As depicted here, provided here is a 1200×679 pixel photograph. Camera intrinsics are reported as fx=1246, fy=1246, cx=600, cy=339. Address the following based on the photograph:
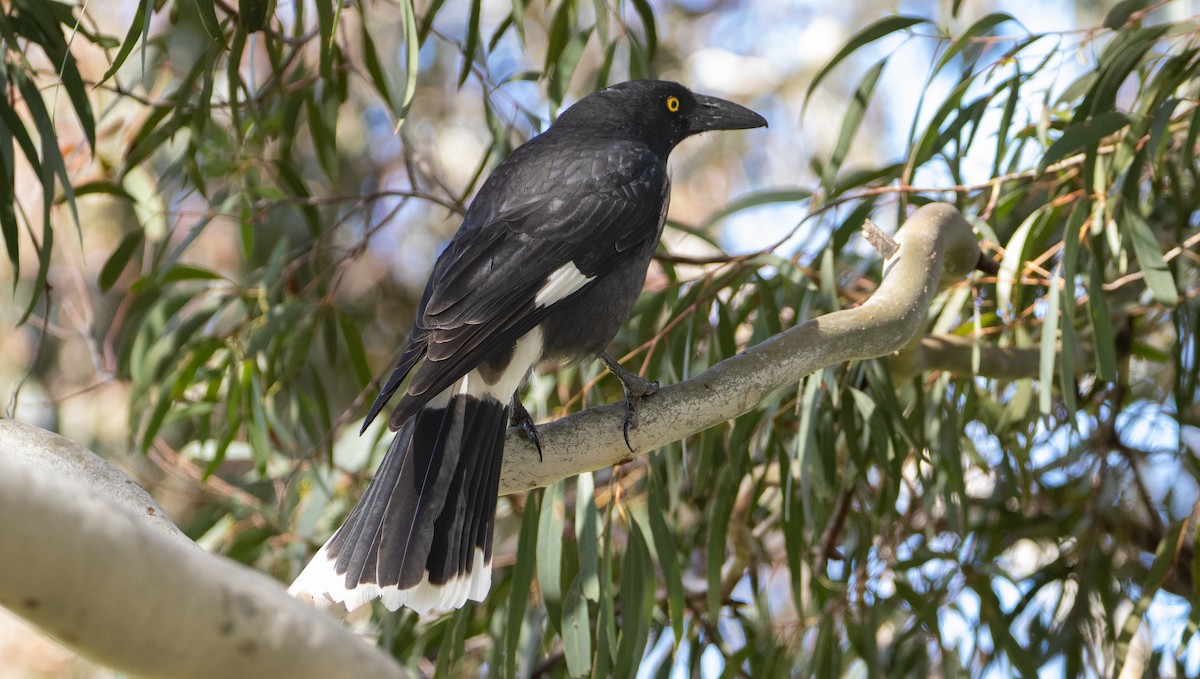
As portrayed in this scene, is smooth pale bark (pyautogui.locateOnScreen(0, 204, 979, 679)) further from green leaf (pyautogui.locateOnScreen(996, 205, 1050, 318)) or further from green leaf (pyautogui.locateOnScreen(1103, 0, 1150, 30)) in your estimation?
green leaf (pyautogui.locateOnScreen(1103, 0, 1150, 30))

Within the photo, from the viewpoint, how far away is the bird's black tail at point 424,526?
1.45m

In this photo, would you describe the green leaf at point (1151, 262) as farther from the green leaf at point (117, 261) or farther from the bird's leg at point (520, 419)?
the green leaf at point (117, 261)

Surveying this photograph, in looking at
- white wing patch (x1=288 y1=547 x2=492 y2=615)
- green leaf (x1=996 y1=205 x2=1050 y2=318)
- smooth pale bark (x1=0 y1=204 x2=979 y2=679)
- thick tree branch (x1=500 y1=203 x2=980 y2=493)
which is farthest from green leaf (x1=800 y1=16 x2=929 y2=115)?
smooth pale bark (x1=0 y1=204 x2=979 y2=679)

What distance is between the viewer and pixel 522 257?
70.4 inches

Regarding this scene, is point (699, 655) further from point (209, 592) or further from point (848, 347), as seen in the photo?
point (209, 592)

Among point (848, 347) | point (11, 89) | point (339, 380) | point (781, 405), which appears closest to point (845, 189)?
point (781, 405)

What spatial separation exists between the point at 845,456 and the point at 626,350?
49cm

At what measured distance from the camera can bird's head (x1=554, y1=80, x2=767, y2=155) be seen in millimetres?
2268

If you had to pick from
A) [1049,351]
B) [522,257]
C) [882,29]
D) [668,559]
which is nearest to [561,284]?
[522,257]

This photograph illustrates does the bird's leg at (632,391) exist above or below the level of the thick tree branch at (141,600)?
above

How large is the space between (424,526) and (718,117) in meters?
1.15

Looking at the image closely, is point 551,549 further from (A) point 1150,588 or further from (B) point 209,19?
(A) point 1150,588

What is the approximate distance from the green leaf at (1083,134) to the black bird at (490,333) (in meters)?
0.60

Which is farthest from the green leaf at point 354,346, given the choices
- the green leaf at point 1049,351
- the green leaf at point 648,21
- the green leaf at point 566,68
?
the green leaf at point 1049,351
